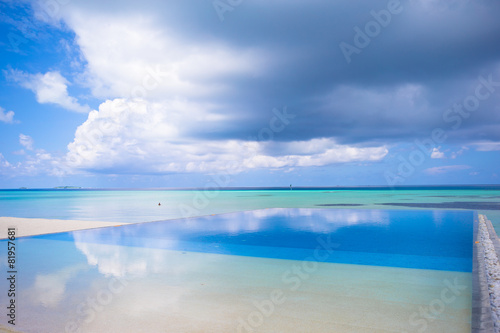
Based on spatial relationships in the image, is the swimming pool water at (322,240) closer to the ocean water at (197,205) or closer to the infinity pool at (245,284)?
the infinity pool at (245,284)

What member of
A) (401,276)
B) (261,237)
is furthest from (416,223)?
(401,276)

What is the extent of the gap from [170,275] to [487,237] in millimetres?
15578

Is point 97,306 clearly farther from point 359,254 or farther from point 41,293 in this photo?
point 359,254

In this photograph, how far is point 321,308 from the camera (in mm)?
7574

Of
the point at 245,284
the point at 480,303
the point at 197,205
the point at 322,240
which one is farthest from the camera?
the point at 197,205

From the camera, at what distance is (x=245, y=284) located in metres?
9.61

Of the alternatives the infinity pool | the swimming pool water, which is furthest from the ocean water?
the infinity pool

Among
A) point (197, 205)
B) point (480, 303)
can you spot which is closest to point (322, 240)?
point (480, 303)

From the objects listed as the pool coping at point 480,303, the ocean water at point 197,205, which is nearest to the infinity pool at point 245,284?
the pool coping at point 480,303

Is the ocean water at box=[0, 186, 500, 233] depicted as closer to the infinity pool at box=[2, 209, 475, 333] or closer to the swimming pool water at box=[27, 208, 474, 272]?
the swimming pool water at box=[27, 208, 474, 272]

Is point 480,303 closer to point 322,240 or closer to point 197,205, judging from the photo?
point 322,240

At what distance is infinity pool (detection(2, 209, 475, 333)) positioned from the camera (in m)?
6.88

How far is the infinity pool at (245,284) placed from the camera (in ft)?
22.6

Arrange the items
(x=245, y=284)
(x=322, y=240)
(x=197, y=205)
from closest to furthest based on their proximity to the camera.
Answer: (x=245, y=284)
(x=322, y=240)
(x=197, y=205)
